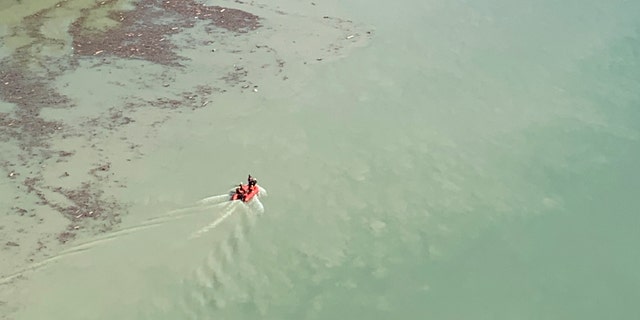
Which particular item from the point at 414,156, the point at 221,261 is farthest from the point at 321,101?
the point at 221,261

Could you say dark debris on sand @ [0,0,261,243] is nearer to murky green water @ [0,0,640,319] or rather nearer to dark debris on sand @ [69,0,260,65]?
dark debris on sand @ [69,0,260,65]

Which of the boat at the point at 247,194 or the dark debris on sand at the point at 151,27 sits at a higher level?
the dark debris on sand at the point at 151,27

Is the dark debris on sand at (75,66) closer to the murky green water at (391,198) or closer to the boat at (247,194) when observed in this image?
the murky green water at (391,198)

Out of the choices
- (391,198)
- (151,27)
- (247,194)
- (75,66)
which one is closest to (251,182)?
(247,194)

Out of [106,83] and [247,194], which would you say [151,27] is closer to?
[106,83]

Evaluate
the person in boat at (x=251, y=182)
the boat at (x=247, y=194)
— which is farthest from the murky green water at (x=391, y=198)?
the person in boat at (x=251, y=182)

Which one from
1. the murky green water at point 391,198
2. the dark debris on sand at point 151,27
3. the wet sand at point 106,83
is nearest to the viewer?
the murky green water at point 391,198

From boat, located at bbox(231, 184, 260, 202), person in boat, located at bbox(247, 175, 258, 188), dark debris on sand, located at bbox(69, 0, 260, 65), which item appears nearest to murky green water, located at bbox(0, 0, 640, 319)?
boat, located at bbox(231, 184, 260, 202)
